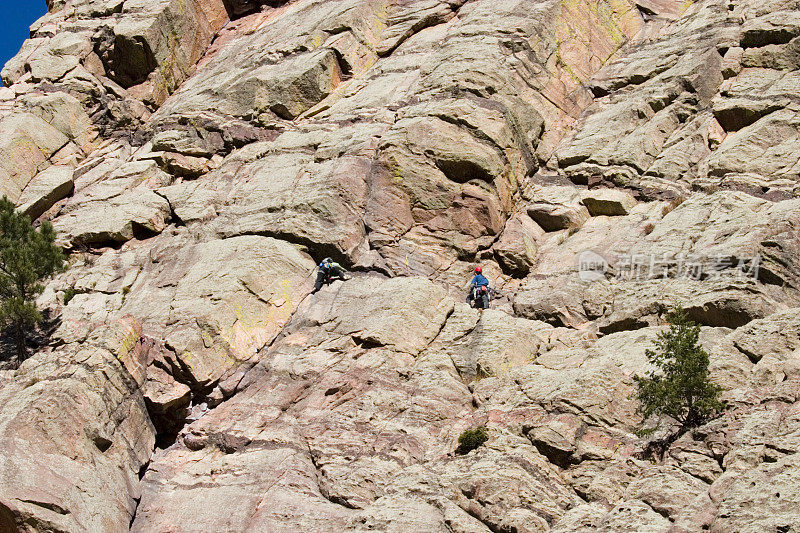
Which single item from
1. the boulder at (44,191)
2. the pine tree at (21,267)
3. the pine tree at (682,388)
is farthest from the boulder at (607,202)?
the boulder at (44,191)

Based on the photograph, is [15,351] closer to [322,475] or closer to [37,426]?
[37,426]

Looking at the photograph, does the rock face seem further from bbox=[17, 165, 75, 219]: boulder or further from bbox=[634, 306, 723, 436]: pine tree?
bbox=[634, 306, 723, 436]: pine tree

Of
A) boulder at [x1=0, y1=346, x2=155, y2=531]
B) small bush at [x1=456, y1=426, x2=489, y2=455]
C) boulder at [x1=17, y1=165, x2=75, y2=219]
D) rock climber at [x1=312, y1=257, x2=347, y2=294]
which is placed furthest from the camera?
boulder at [x1=17, y1=165, x2=75, y2=219]

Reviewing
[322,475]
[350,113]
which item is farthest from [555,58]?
[322,475]

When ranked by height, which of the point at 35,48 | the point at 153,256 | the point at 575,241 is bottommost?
the point at 575,241

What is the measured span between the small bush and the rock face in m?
0.19

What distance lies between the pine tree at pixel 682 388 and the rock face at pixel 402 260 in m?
0.61

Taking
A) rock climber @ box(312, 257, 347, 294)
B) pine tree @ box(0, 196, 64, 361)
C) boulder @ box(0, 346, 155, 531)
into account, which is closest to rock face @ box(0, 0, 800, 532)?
boulder @ box(0, 346, 155, 531)

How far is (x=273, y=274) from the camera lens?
27234 millimetres

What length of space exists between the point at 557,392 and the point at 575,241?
Answer: 957 centimetres

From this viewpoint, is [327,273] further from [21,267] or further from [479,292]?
[21,267]

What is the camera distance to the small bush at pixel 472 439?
19703 mm

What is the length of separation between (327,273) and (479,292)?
16.7 feet

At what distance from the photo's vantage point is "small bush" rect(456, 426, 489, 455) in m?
19.7
